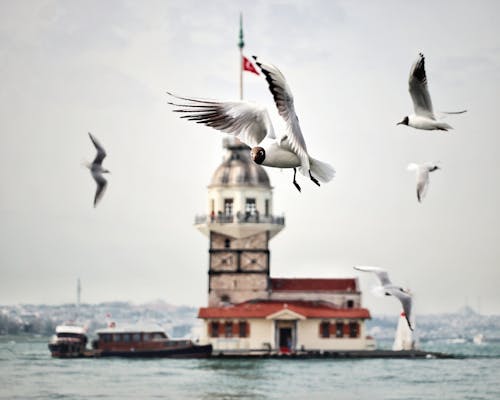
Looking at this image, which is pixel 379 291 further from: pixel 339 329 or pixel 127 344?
pixel 127 344

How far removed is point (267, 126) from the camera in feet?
37.1

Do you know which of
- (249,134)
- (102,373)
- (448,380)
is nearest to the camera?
(249,134)

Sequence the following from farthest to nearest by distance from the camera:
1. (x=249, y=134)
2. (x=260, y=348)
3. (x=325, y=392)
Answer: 1. (x=260, y=348)
2. (x=325, y=392)
3. (x=249, y=134)

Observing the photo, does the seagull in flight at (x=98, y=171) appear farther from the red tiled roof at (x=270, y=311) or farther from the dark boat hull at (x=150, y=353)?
the dark boat hull at (x=150, y=353)

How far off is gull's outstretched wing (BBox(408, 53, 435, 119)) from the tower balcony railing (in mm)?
55597

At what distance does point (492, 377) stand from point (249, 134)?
45.6m

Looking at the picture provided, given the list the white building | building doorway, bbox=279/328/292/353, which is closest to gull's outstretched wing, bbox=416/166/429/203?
the white building

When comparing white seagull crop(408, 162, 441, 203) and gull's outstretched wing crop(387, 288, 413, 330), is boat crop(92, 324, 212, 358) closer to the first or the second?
gull's outstretched wing crop(387, 288, 413, 330)

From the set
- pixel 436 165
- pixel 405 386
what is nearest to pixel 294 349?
pixel 405 386

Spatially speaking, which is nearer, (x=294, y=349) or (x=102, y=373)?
(x=102, y=373)

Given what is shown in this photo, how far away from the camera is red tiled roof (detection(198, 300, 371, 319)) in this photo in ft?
220

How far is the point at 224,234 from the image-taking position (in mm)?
70312

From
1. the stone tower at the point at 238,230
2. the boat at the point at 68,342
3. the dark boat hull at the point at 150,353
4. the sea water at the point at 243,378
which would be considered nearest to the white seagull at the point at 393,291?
the sea water at the point at 243,378

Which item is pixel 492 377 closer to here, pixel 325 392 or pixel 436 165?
pixel 325 392
